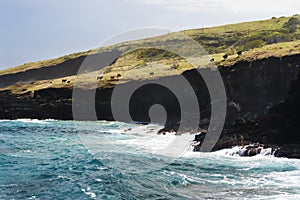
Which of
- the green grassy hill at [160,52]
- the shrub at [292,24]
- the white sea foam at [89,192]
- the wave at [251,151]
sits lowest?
the wave at [251,151]

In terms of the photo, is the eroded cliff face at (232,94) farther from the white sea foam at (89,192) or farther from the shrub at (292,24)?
the shrub at (292,24)

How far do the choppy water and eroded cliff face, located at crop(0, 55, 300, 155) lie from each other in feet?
26.0

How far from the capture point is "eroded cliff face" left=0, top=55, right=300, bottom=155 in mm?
54688

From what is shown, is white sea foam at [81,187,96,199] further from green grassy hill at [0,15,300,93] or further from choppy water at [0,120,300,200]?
green grassy hill at [0,15,300,93]

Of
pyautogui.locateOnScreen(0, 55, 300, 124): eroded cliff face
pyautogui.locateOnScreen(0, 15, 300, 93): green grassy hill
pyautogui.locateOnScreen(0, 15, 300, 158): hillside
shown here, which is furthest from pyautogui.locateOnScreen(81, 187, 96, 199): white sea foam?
pyautogui.locateOnScreen(0, 15, 300, 93): green grassy hill

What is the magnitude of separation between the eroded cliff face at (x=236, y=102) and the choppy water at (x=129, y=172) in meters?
7.91

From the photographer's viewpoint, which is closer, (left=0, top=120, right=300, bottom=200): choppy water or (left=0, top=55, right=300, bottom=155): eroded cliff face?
(left=0, top=120, right=300, bottom=200): choppy water

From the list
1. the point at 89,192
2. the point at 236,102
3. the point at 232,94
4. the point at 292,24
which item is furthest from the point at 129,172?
the point at 292,24

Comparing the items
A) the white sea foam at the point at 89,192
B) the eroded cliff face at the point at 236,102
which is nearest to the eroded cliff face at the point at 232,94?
the eroded cliff face at the point at 236,102

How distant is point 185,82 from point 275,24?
3415 inches

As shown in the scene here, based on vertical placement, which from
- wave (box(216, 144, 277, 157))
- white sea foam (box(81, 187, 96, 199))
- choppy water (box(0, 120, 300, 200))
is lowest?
wave (box(216, 144, 277, 157))

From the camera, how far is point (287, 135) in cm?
5219

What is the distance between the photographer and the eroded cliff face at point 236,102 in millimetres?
54688

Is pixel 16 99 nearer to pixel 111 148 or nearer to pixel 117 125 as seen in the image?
pixel 117 125
